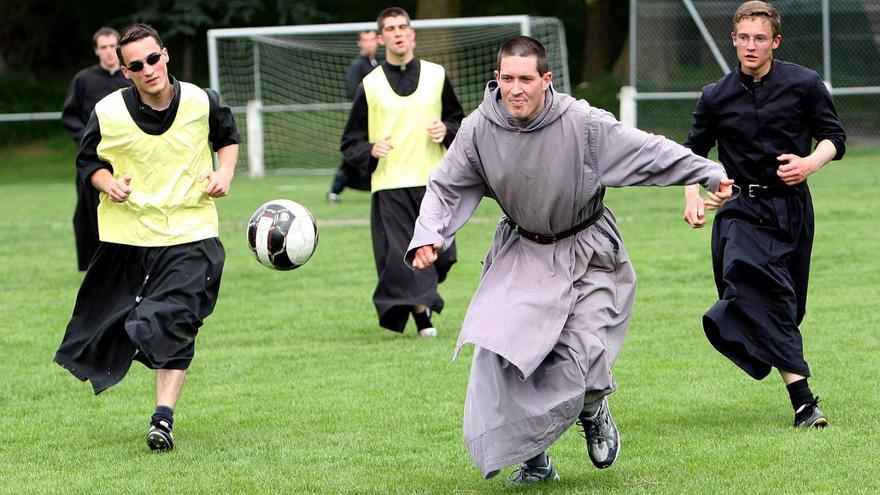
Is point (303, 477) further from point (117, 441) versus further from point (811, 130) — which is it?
point (811, 130)

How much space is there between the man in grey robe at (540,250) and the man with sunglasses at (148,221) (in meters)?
1.62

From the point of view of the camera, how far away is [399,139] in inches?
388

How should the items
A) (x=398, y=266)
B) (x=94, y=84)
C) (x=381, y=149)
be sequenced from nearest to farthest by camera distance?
(x=381, y=149) < (x=398, y=266) < (x=94, y=84)

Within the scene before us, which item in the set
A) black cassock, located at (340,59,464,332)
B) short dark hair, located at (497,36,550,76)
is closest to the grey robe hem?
short dark hair, located at (497,36,550,76)

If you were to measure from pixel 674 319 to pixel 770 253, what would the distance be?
3.16m

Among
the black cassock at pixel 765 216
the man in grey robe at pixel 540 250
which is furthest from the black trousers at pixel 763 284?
the man in grey robe at pixel 540 250

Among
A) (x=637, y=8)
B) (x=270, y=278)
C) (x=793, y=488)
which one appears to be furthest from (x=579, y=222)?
(x=637, y=8)

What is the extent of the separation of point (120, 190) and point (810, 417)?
3301 mm

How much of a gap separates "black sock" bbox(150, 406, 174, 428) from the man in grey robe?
170 cm

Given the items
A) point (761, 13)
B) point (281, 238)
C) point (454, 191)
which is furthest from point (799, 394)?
point (281, 238)

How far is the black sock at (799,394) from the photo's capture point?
21.5 feet

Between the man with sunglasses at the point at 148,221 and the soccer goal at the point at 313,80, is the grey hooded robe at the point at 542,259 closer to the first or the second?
the man with sunglasses at the point at 148,221

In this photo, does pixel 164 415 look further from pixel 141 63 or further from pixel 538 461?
pixel 538 461

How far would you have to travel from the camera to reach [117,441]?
6.86 metres
